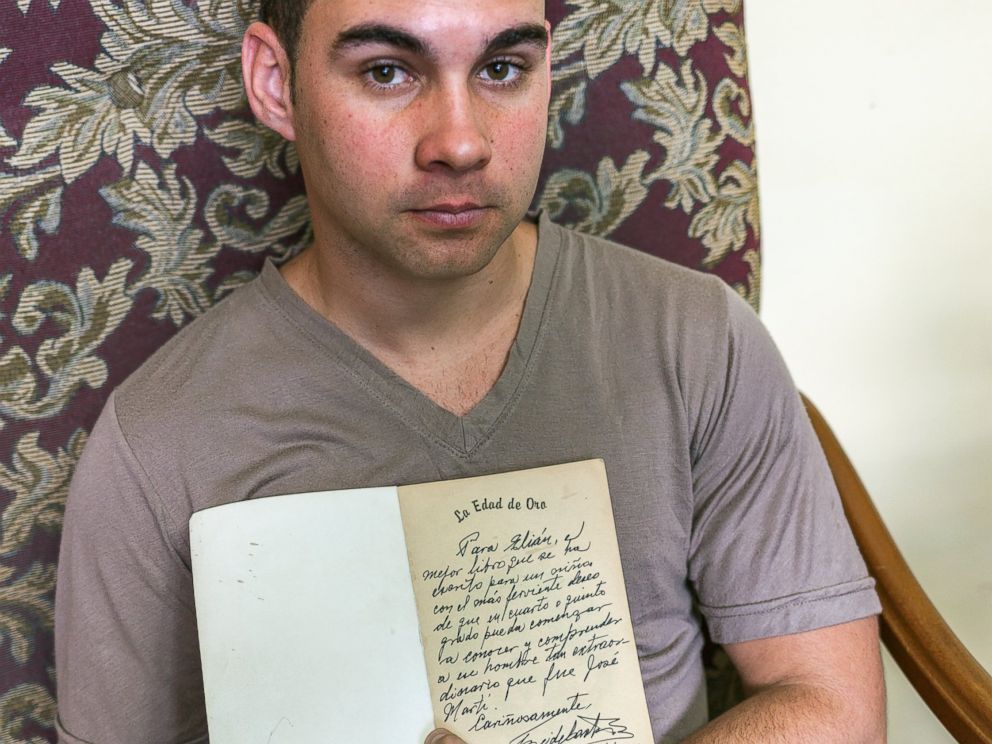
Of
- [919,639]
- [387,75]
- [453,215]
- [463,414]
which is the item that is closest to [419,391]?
[463,414]

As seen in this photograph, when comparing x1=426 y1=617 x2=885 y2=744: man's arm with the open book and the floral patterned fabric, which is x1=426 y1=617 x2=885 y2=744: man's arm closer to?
the open book

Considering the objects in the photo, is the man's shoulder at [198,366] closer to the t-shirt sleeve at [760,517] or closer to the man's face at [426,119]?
the man's face at [426,119]

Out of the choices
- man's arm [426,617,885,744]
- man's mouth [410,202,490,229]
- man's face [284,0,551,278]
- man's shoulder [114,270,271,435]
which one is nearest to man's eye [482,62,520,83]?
man's face [284,0,551,278]

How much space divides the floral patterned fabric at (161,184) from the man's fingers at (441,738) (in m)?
0.48

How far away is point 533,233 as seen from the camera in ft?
3.59

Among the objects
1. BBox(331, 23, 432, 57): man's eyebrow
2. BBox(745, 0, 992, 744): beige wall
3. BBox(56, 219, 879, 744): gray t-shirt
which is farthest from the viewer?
BBox(745, 0, 992, 744): beige wall

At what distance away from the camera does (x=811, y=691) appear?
98 cm

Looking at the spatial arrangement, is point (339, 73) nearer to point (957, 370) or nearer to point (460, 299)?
point (460, 299)

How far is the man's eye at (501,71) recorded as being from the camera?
0.91 m

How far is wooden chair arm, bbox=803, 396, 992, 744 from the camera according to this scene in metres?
1.02

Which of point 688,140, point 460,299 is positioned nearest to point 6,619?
point 460,299

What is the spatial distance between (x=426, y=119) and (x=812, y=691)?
62 cm
